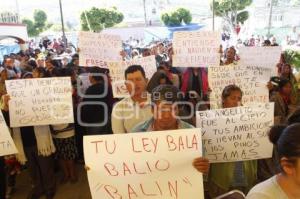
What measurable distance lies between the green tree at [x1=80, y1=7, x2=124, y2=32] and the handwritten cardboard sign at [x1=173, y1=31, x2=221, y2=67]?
12.0 meters

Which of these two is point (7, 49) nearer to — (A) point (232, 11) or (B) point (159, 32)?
(B) point (159, 32)

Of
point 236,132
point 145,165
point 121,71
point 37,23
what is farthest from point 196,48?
point 37,23

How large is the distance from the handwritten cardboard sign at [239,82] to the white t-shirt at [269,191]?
7.94 ft

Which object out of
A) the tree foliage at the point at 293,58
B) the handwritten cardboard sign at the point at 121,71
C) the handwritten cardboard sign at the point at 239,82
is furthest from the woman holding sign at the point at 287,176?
the tree foliage at the point at 293,58

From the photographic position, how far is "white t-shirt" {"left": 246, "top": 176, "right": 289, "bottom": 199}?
1.50 m

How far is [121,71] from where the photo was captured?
4.86 metres

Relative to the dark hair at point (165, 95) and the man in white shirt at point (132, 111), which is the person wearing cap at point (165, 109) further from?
the man in white shirt at point (132, 111)

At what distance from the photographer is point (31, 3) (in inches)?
932

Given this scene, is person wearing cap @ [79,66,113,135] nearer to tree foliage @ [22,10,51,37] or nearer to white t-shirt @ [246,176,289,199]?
white t-shirt @ [246,176,289,199]

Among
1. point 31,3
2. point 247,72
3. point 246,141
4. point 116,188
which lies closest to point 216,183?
point 246,141

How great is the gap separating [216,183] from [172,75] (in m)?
2.88

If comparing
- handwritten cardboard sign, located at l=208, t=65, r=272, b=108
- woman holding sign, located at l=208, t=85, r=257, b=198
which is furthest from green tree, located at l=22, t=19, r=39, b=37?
woman holding sign, located at l=208, t=85, r=257, b=198

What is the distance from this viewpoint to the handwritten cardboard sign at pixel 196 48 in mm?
4977

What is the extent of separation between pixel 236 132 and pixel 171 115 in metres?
0.64
